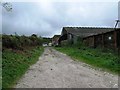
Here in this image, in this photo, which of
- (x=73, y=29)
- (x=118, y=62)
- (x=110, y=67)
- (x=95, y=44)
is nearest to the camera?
(x=110, y=67)

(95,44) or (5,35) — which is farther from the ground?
(5,35)

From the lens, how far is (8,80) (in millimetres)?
9836

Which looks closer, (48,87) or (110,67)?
(48,87)

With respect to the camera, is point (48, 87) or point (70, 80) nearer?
point (48, 87)

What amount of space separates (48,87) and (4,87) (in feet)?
5.01

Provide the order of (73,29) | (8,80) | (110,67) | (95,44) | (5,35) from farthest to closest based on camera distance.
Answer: (73,29)
(95,44)
(5,35)
(110,67)
(8,80)

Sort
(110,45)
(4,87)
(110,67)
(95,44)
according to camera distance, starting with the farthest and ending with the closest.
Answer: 1. (95,44)
2. (110,45)
3. (110,67)
4. (4,87)

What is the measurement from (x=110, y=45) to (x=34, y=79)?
58.0 ft

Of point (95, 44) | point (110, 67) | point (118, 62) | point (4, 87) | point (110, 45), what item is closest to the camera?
point (4, 87)

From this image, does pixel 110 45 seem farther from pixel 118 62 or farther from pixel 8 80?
pixel 8 80

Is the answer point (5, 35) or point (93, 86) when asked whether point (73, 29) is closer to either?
point (5, 35)

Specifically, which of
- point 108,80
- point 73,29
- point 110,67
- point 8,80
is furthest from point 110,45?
point 73,29

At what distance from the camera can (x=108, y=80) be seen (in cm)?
1026

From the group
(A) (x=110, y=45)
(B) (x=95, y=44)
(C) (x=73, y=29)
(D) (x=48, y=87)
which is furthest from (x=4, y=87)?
(C) (x=73, y=29)
